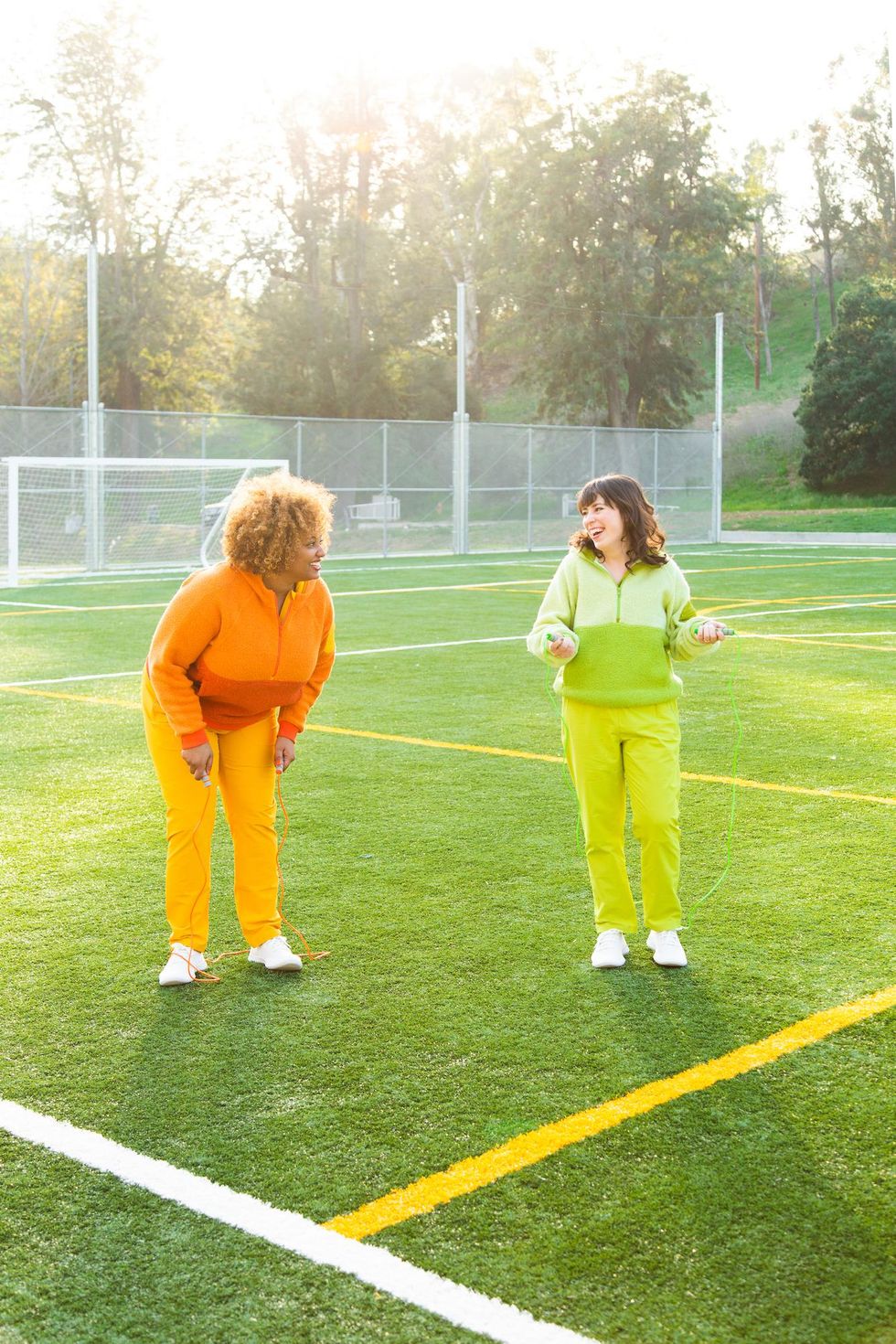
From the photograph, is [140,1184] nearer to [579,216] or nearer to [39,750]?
[39,750]

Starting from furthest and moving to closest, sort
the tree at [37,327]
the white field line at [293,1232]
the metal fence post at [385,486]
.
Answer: the tree at [37,327] < the metal fence post at [385,486] < the white field line at [293,1232]

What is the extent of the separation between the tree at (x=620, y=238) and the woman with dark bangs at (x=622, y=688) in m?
46.8

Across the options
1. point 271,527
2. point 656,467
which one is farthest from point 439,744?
point 656,467

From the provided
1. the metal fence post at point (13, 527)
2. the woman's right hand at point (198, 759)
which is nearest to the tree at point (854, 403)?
the metal fence post at point (13, 527)

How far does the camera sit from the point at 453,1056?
4.04 metres

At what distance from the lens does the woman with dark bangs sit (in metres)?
4.75

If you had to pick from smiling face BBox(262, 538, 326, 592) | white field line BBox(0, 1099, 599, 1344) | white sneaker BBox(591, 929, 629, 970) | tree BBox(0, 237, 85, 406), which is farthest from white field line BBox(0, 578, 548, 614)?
tree BBox(0, 237, 85, 406)

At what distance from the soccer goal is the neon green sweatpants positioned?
19.6 metres

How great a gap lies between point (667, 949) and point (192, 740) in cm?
161

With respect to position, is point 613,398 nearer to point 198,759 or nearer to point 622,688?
point 622,688

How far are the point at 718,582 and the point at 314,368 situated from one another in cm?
2955

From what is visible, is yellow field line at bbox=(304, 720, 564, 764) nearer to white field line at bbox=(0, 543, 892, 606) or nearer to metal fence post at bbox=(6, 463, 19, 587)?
white field line at bbox=(0, 543, 892, 606)

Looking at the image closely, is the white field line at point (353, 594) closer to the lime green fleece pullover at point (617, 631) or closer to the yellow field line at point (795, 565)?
the yellow field line at point (795, 565)

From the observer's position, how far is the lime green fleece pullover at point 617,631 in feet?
15.6
